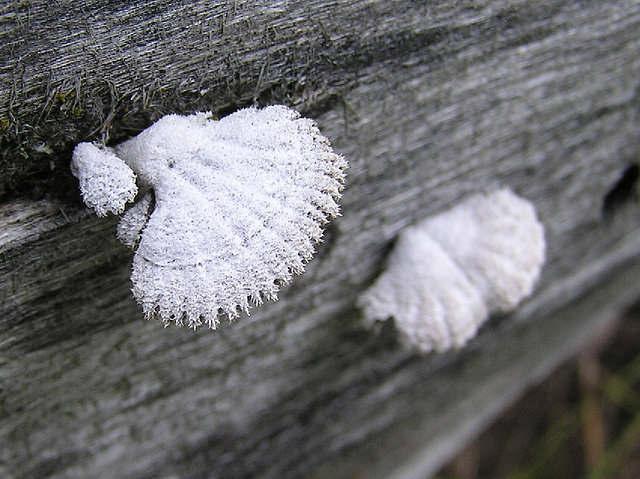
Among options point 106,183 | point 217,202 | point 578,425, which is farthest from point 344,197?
point 578,425

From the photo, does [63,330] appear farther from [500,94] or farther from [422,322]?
[500,94]

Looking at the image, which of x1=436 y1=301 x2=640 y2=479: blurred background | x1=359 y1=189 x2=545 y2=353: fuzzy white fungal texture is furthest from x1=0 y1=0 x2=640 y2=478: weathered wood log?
x1=436 y1=301 x2=640 y2=479: blurred background

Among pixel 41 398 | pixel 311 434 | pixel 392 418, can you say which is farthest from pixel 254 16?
pixel 392 418

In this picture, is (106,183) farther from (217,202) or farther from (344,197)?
(344,197)

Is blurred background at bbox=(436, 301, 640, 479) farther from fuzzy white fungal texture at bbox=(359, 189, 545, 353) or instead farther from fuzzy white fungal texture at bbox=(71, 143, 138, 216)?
fuzzy white fungal texture at bbox=(71, 143, 138, 216)

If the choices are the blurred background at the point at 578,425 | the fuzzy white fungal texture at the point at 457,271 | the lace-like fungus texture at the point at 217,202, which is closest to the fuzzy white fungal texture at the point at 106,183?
the lace-like fungus texture at the point at 217,202
